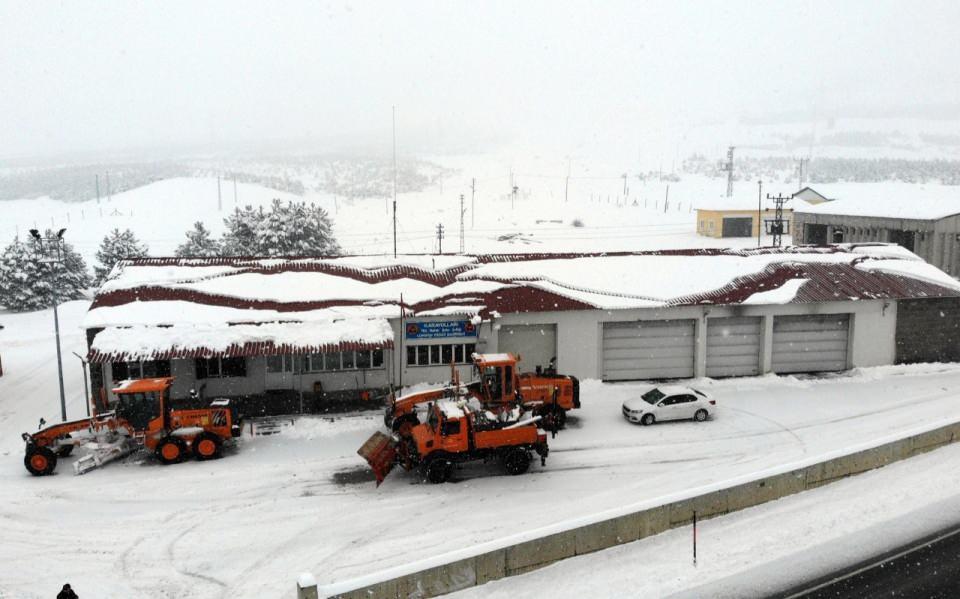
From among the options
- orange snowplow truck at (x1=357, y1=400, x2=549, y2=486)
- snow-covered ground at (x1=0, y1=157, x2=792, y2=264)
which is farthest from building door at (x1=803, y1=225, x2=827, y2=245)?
orange snowplow truck at (x1=357, y1=400, x2=549, y2=486)

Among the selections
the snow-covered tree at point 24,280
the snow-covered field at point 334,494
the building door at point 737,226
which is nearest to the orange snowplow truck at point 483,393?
the snow-covered field at point 334,494

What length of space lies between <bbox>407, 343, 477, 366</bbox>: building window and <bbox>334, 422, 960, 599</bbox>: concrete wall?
14.0 metres

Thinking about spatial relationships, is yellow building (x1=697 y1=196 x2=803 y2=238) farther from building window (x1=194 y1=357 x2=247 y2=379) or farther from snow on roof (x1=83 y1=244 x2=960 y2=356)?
building window (x1=194 y1=357 x2=247 y2=379)

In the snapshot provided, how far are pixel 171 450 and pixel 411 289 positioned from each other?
11.8 m

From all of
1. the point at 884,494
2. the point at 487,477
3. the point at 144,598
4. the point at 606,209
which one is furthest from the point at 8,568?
the point at 606,209

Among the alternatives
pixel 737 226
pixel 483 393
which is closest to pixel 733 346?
pixel 483 393

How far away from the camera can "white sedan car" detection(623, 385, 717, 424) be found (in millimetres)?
24234

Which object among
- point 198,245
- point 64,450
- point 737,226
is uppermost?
point 737,226

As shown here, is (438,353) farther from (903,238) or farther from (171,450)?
(903,238)

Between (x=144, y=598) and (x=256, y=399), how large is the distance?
13.1 metres

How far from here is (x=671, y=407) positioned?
2431 centimetres

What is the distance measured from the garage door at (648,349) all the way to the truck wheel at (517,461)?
1109cm

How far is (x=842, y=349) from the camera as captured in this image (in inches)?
1243

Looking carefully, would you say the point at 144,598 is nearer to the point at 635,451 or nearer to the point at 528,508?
the point at 528,508
